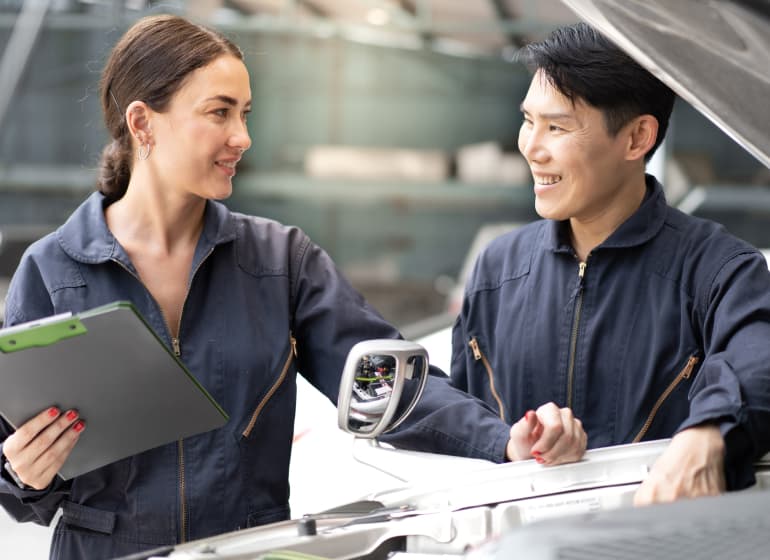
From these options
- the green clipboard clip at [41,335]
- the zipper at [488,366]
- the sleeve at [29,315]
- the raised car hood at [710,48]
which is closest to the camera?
the raised car hood at [710,48]

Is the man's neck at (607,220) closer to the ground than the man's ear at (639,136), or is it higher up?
closer to the ground

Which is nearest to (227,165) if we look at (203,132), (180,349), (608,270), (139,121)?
(203,132)

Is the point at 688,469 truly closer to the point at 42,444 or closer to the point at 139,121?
the point at 42,444

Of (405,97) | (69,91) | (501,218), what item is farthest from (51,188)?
(501,218)

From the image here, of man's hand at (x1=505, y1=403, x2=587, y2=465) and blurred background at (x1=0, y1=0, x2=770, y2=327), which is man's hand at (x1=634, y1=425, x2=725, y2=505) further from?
blurred background at (x1=0, y1=0, x2=770, y2=327)

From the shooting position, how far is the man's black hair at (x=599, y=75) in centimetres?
183

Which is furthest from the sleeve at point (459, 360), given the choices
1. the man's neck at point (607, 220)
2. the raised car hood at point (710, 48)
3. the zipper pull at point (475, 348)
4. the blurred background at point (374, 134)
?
the blurred background at point (374, 134)

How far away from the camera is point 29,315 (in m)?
1.79

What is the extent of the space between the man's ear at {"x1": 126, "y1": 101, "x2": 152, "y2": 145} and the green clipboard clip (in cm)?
53

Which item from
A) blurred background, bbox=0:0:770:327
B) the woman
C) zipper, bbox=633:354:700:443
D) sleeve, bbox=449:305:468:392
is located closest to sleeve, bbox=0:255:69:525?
the woman

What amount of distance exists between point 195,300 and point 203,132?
0.92ft

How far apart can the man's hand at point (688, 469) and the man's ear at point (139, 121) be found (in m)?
1.00

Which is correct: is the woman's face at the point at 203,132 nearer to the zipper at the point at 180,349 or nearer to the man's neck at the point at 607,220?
the zipper at the point at 180,349

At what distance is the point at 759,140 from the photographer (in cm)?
138
